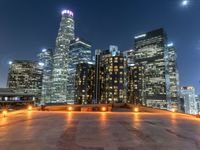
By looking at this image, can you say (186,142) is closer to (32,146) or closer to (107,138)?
(107,138)

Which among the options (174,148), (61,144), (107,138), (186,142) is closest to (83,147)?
(61,144)

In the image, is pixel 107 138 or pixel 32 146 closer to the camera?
pixel 32 146

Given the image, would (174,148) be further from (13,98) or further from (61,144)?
(13,98)

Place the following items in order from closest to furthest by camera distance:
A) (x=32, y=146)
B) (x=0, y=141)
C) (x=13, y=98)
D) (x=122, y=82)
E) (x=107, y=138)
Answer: (x=32, y=146), (x=0, y=141), (x=107, y=138), (x=13, y=98), (x=122, y=82)

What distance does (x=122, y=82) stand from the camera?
18162 centimetres

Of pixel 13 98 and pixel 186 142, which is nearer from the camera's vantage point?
pixel 186 142

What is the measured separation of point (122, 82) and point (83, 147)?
6912 inches

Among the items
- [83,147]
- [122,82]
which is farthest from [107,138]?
[122,82]

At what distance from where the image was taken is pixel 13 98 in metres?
101

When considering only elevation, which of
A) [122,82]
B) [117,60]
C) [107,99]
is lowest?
[107,99]

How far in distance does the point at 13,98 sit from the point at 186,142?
10566 centimetres

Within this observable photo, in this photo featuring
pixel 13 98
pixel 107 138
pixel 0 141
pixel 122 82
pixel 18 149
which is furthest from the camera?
pixel 122 82

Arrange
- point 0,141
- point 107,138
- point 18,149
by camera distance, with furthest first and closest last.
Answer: point 107,138
point 0,141
point 18,149

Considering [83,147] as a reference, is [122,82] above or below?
above
